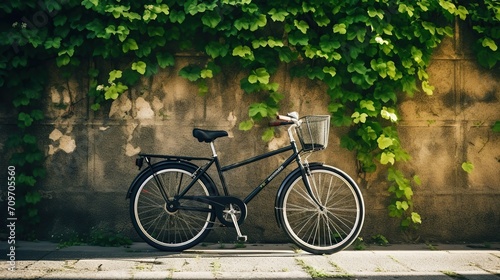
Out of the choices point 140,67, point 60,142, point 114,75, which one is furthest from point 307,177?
point 60,142

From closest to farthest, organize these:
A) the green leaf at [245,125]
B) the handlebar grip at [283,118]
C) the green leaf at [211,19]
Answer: the handlebar grip at [283,118] → the green leaf at [211,19] → the green leaf at [245,125]

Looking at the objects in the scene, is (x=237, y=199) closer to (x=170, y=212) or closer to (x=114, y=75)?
(x=170, y=212)

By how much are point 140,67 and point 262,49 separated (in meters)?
1.40

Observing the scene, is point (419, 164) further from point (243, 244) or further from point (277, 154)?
point (243, 244)

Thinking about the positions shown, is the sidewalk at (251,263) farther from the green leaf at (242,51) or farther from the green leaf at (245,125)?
the green leaf at (242,51)

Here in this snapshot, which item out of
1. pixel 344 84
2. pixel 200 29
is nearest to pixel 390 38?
pixel 344 84

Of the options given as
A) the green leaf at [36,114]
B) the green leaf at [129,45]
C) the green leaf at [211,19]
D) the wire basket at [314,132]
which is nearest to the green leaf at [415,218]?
the wire basket at [314,132]

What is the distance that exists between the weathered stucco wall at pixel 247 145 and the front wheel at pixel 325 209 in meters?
0.25

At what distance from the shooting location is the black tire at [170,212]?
256 inches

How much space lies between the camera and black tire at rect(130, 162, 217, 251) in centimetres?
651

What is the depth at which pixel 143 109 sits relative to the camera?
7.00 m

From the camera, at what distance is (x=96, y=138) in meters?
6.99

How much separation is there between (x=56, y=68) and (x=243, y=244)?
2983 millimetres

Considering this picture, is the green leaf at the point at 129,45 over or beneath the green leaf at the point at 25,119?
over
